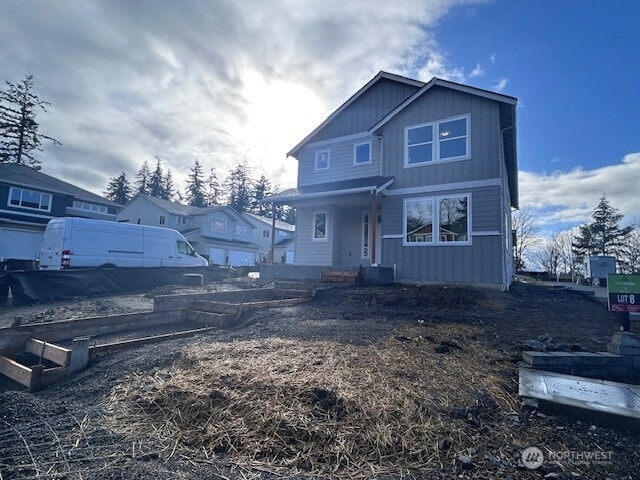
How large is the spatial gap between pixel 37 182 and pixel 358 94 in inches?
1046

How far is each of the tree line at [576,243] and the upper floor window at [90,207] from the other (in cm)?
4213

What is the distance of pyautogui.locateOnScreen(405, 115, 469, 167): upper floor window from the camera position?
11297 millimetres

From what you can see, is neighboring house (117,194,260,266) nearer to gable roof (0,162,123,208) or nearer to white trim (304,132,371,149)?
gable roof (0,162,123,208)

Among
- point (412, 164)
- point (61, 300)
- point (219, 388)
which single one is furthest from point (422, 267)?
point (61, 300)

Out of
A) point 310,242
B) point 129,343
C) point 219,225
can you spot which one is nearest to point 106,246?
point 310,242

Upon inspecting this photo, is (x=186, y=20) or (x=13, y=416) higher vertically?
(x=186, y=20)

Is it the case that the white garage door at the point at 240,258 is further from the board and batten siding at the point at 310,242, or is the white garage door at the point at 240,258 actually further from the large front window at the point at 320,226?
the large front window at the point at 320,226

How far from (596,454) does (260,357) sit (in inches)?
132

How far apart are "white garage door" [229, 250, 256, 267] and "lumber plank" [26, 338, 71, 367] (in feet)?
109

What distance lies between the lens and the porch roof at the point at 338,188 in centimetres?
1189

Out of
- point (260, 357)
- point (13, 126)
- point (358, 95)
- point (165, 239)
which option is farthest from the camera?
point (13, 126)

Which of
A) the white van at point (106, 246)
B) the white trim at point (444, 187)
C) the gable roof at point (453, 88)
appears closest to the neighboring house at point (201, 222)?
the white van at point (106, 246)

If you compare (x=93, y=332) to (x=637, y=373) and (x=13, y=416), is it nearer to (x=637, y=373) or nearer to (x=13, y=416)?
(x=13, y=416)

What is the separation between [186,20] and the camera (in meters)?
8.28
